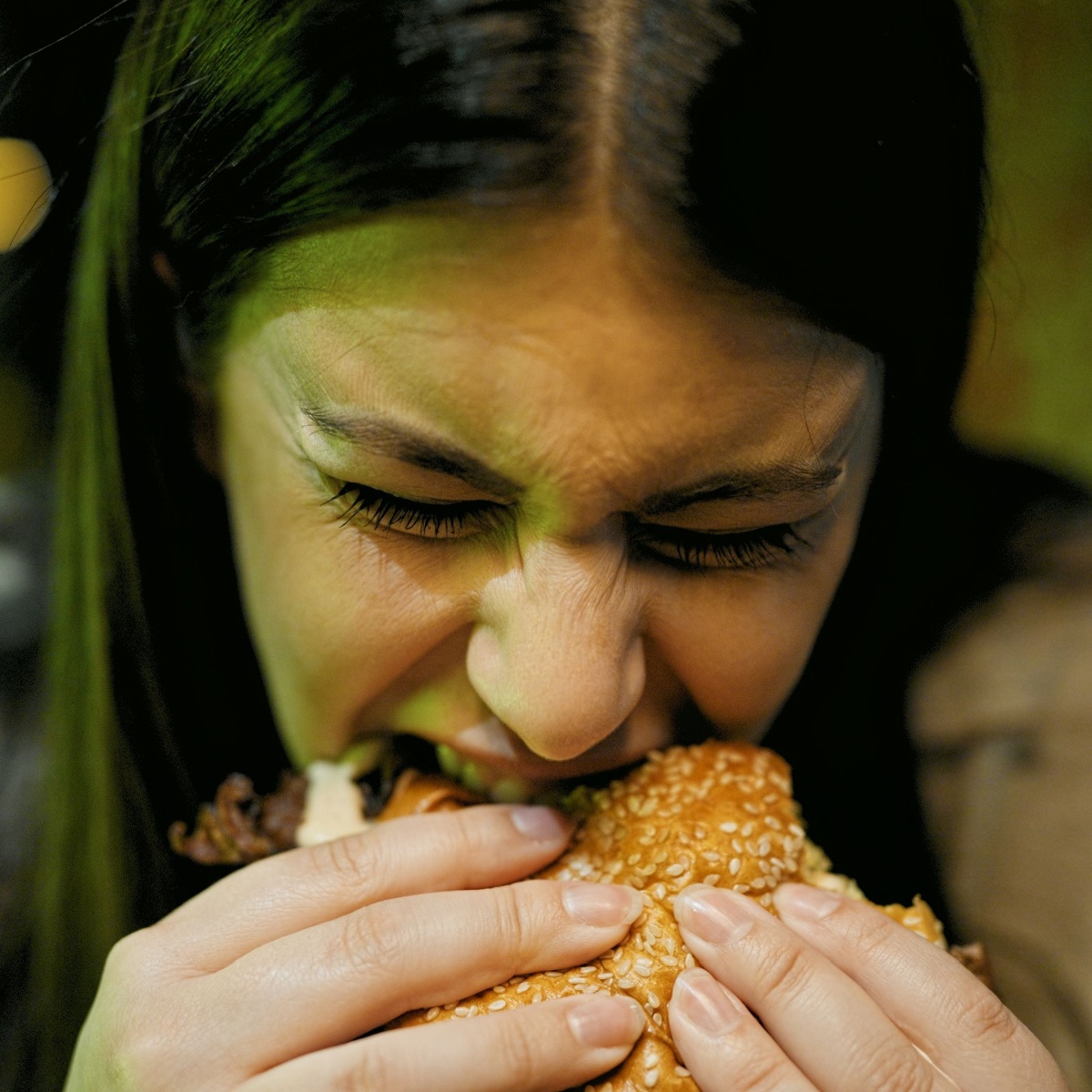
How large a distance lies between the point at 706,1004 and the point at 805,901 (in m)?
0.21

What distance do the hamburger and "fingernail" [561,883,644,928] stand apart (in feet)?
0.08

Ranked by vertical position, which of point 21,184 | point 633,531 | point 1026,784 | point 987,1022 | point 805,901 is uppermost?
point 21,184

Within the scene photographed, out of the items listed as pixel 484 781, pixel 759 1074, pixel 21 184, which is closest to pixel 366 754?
pixel 484 781

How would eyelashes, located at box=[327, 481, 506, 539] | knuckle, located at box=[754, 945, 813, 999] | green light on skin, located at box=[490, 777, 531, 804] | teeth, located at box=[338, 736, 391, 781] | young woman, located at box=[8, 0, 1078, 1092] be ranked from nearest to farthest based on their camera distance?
young woman, located at box=[8, 0, 1078, 1092] < knuckle, located at box=[754, 945, 813, 999] < eyelashes, located at box=[327, 481, 506, 539] < green light on skin, located at box=[490, 777, 531, 804] < teeth, located at box=[338, 736, 391, 781]

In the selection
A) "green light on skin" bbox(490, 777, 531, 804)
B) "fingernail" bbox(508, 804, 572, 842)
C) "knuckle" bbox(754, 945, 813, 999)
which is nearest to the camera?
"knuckle" bbox(754, 945, 813, 999)

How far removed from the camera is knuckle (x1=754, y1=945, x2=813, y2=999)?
3.67 ft

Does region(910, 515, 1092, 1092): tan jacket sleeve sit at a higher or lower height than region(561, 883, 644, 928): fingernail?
lower

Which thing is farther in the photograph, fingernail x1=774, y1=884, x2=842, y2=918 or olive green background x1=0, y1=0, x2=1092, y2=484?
olive green background x1=0, y1=0, x2=1092, y2=484

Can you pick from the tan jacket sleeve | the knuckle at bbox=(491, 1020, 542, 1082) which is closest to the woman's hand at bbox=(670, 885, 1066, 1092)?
the knuckle at bbox=(491, 1020, 542, 1082)

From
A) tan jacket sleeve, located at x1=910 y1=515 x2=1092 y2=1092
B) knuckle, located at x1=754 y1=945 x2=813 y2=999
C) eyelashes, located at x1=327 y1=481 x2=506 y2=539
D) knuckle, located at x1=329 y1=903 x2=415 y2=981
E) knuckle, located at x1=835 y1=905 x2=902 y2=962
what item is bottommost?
tan jacket sleeve, located at x1=910 y1=515 x2=1092 y2=1092

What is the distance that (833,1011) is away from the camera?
3.64 ft

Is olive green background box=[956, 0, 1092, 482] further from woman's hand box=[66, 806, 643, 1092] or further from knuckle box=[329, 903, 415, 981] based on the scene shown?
knuckle box=[329, 903, 415, 981]

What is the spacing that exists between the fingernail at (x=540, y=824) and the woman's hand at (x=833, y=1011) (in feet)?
0.74

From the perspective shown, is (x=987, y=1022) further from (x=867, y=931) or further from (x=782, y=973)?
(x=782, y=973)
